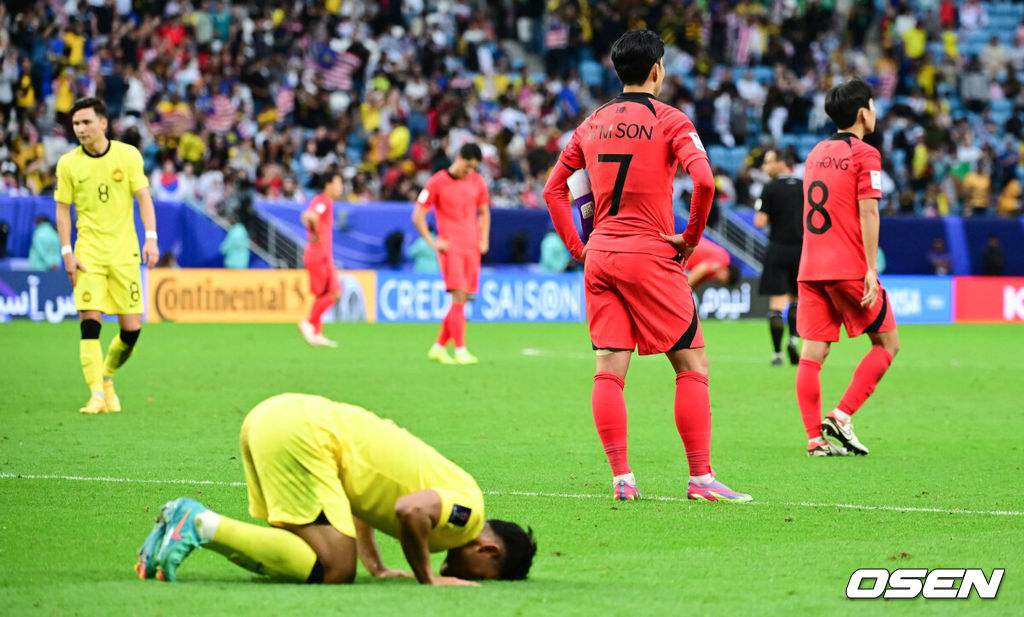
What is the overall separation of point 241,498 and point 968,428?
19.1 feet

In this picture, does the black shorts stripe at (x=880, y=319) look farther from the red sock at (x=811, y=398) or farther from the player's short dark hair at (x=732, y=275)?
the player's short dark hair at (x=732, y=275)

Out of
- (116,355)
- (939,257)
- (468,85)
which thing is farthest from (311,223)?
(939,257)

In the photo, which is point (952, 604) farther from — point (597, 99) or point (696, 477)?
point (597, 99)

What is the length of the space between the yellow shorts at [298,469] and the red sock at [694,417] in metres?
2.40

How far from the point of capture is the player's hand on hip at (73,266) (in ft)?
34.0

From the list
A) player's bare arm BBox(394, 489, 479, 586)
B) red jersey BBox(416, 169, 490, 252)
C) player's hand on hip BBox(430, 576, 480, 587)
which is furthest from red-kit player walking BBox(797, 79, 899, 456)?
red jersey BBox(416, 169, 490, 252)

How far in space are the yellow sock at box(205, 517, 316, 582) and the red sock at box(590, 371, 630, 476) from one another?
2.35 metres

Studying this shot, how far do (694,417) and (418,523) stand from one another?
248 cm

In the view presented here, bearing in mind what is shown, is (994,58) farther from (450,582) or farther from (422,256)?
(450,582)

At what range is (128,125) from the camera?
26.0 metres

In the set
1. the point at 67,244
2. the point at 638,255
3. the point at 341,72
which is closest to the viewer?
the point at 638,255

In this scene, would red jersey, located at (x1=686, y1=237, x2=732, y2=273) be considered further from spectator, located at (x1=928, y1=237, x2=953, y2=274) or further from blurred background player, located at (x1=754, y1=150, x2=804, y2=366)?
spectator, located at (x1=928, y1=237, x2=953, y2=274)

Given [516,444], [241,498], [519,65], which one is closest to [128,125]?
[519,65]

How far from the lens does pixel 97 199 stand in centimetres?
1079
